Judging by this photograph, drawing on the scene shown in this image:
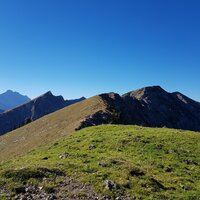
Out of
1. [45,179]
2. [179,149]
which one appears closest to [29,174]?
[45,179]

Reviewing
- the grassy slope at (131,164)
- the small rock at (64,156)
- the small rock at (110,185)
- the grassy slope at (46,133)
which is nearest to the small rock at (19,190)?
the grassy slope at (131,164)

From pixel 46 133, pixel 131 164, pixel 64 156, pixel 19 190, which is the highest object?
pixel 64 156

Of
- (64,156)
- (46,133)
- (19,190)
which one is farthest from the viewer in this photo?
(46,133)

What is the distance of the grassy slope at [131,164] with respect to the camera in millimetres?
21359

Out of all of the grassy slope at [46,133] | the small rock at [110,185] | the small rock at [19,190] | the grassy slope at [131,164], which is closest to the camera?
the small rock at [19,190]

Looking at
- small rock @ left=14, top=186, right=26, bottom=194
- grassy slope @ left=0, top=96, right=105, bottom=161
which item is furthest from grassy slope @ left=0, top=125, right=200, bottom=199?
grassy slope @ left=0, top=96, right=105, bottom=161

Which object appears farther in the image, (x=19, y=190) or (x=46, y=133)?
(x=46, y=133)

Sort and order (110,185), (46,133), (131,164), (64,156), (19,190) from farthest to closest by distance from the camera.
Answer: (46,133), (64,156), (131,164), (110,185), (19,190)

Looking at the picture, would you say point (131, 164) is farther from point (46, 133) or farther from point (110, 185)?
point (46, 133)

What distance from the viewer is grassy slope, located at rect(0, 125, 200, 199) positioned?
841 inches

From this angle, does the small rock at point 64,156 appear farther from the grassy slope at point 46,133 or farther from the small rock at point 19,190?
the grassy slope at point 46,133

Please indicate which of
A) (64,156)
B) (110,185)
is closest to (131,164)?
(110,185)

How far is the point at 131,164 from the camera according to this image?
26.6 meters

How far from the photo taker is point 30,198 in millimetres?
18188
